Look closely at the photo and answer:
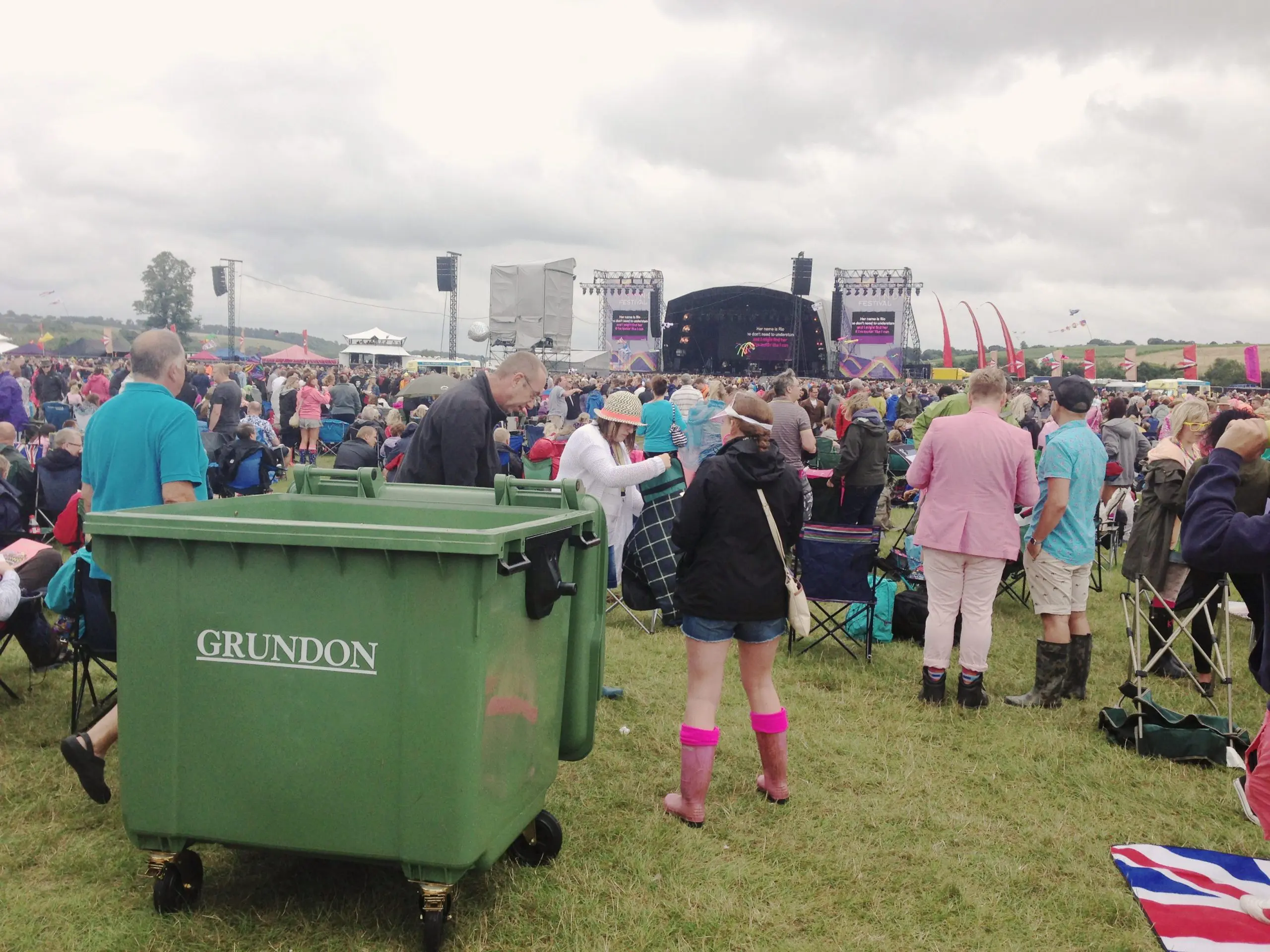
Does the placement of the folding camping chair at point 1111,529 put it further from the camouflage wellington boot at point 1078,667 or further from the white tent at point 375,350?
the white tent at point 375,350

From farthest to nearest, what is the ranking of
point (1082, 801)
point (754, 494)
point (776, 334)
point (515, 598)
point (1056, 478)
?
point (776, 334) < point (1056, 478) < point (1082, 801) < point (754, 494) < point (515, 598)

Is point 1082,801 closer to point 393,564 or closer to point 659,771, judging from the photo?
point 659,771

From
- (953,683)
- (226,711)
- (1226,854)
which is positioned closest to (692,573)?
(226,711)

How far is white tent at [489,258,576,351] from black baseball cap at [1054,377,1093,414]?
8.79m

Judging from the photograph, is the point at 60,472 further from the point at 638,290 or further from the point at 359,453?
the point at 638,290

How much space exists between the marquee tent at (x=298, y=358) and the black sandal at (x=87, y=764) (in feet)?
126

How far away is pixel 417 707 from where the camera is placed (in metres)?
2.51

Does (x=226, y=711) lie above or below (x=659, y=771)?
above

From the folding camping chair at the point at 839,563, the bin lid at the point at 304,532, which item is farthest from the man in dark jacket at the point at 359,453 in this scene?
the bin lid at the point at 304,532

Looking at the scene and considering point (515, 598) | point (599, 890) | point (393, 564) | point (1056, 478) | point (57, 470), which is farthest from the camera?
point (57, 470)

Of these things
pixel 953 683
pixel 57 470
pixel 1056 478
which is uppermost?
pixel 1056 478

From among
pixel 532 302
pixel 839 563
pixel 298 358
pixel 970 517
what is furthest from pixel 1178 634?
pixel 298 358

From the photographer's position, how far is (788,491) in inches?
149

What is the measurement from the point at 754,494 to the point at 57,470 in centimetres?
654
